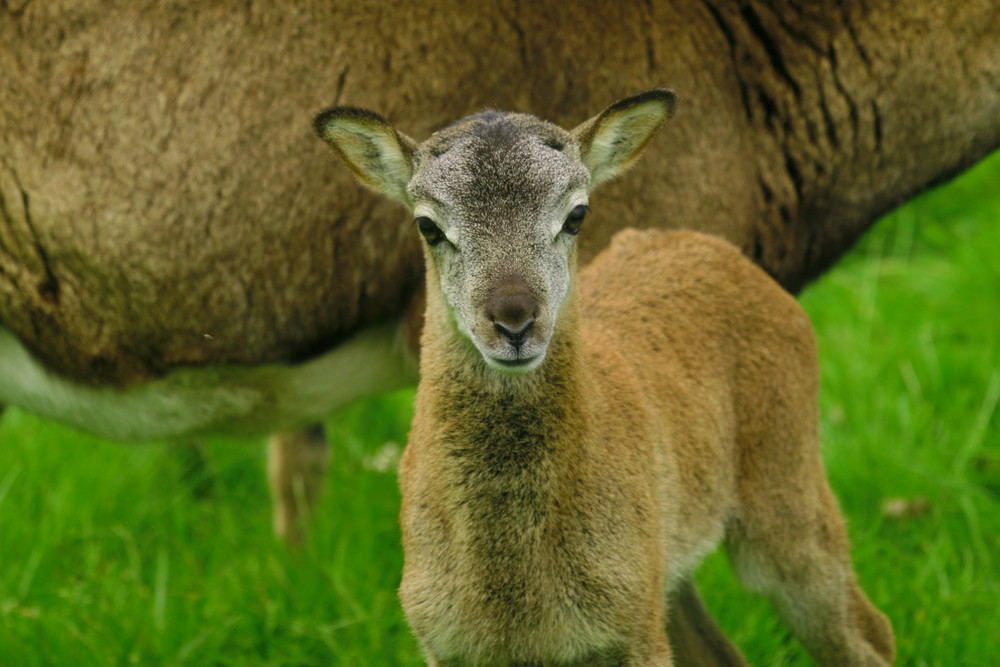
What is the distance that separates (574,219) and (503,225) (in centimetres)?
25

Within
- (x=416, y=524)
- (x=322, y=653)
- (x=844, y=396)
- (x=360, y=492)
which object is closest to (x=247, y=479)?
(x=360, y=492)

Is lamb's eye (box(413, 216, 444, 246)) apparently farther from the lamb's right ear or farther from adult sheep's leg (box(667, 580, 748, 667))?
adult sheep's leg (box(667, 580, 748, 667))

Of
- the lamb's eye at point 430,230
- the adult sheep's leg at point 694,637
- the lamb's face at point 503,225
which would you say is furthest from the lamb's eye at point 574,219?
the adult sheep's leg at point 694,637

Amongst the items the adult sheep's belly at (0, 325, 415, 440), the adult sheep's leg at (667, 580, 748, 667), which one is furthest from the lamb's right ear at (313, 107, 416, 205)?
the adult sheep's leg at (667, 580, 748, 667)

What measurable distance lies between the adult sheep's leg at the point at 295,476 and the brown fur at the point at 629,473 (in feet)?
7.05

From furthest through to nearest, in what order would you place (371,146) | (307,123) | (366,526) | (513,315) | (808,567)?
(366,526), (307,123), (808,567), (371,146), (513,315)

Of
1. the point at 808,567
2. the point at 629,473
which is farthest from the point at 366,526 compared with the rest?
the point at 629,473

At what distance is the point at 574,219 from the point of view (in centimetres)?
362

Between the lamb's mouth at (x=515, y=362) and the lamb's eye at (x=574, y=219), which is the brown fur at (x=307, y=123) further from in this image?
the lamb's mouth at (x=515, y=362)

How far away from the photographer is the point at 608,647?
3.49m

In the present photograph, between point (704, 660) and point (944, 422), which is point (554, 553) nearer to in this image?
point (704, 660)

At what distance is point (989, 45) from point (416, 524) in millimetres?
2880

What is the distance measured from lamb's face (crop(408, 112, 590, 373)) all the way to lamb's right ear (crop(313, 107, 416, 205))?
94 millimetres

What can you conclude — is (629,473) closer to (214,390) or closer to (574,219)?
(574,219)
